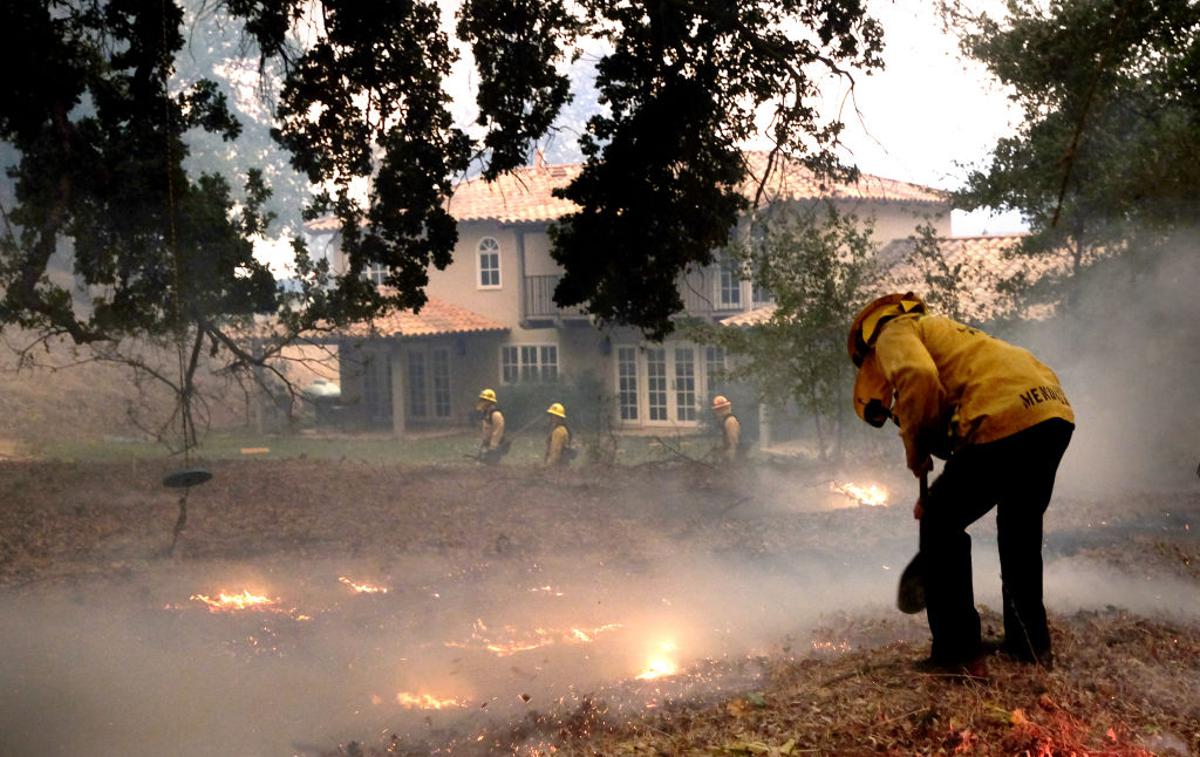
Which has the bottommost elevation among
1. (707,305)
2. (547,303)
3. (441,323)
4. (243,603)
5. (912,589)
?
(243,603)

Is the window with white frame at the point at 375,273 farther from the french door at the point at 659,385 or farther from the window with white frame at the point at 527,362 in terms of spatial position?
the french door at the point at 659,385

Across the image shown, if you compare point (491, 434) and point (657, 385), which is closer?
point (491, 434)

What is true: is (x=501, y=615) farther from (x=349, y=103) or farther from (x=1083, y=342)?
(x=1083, y=342)

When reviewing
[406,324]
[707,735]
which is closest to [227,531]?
[707,735]

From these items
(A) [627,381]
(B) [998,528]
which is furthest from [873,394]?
(A) [627,381]

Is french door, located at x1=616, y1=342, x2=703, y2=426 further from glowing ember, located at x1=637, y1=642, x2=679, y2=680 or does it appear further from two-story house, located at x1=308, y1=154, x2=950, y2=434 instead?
glowing ember, located at x1=637, y1=642, x2=679, y2=680

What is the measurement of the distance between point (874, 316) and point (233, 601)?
21.7 feet

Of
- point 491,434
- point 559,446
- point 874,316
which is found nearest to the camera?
point 874,316

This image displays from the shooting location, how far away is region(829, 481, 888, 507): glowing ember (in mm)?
14312

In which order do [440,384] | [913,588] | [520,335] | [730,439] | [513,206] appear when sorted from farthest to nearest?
1. [440,384]
2. [520,335]
3. [513,206]
4. [730,439]
5. [913,588]

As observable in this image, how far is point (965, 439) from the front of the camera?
185 inches

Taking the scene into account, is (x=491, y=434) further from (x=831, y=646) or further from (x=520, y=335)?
(x=520, y=335)

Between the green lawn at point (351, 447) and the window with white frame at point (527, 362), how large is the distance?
2.10m

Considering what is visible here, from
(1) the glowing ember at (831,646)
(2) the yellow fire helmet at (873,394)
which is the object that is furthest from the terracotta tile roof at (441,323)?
(2) the yellow fire helmet at (873,394)
